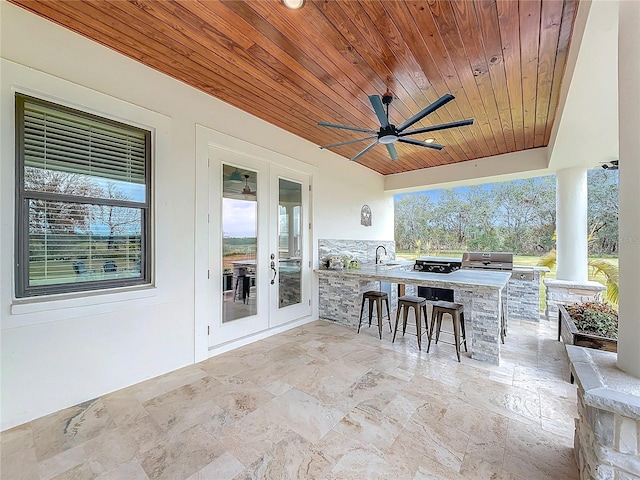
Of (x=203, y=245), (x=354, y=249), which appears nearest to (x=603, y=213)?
(x=354, y=249)

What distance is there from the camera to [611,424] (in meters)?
1.16

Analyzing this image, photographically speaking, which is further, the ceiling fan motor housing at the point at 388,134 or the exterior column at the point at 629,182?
the ceiling fan motor housing at the point at 388,134

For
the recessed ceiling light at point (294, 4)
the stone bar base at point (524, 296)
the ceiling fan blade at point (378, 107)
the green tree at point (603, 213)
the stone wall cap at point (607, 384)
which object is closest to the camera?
the stone wall cap at point (607, 384)

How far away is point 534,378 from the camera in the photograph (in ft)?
8.48

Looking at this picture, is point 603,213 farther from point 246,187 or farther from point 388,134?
point 246,187

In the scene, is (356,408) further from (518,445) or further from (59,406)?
(59,406)

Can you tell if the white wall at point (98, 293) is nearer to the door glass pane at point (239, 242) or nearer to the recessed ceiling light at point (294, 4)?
the door glass pane at point (239, 242)

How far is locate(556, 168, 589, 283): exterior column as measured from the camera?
415 cm

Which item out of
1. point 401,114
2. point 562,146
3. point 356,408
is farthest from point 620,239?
point 562,146

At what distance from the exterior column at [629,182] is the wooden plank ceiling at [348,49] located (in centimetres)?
86

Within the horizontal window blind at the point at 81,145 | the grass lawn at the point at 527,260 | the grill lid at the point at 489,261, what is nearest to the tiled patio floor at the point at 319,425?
the horizontal window blind at the point at 81,145

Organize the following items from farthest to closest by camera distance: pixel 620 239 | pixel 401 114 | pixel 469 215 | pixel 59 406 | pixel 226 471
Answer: pixel 469 215
pixel 401 114
pixel 59 406
pixel 226 471
pixel 620 239

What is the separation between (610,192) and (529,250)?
1692 mm

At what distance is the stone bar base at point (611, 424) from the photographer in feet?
3.66
